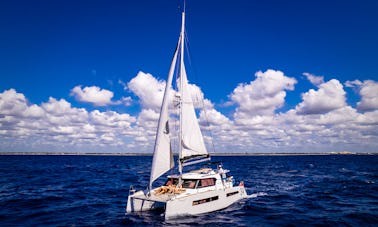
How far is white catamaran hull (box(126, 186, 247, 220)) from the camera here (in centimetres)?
1709

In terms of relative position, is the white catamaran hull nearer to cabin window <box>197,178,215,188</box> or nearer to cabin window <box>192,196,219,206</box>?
cabin window <box>192,196,219,206</box>

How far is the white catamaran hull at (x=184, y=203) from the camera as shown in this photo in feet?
56.1

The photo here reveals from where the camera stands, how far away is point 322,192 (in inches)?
1126

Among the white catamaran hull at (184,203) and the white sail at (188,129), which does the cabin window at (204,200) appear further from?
the white sail at (188,129)

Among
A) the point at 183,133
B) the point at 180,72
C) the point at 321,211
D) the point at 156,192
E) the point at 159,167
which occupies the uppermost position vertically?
the point at 180,72

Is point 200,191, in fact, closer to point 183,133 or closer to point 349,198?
point 183,133

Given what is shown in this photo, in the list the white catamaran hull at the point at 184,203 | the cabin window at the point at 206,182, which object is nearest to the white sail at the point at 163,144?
the white catamaran hull at the point at 184,203

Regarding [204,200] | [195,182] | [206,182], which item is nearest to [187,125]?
[195,182]

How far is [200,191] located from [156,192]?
10.6 feet

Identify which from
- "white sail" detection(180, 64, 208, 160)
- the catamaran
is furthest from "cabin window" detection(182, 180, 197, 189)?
"white sail" detection(180, 64, 208, 160)

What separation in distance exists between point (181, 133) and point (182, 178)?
3.46 metres

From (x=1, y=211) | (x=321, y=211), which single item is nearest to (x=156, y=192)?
(x=1, y=211)

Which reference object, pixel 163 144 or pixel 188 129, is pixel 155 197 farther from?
pixel 188 129

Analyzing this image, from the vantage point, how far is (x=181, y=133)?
20625mm
